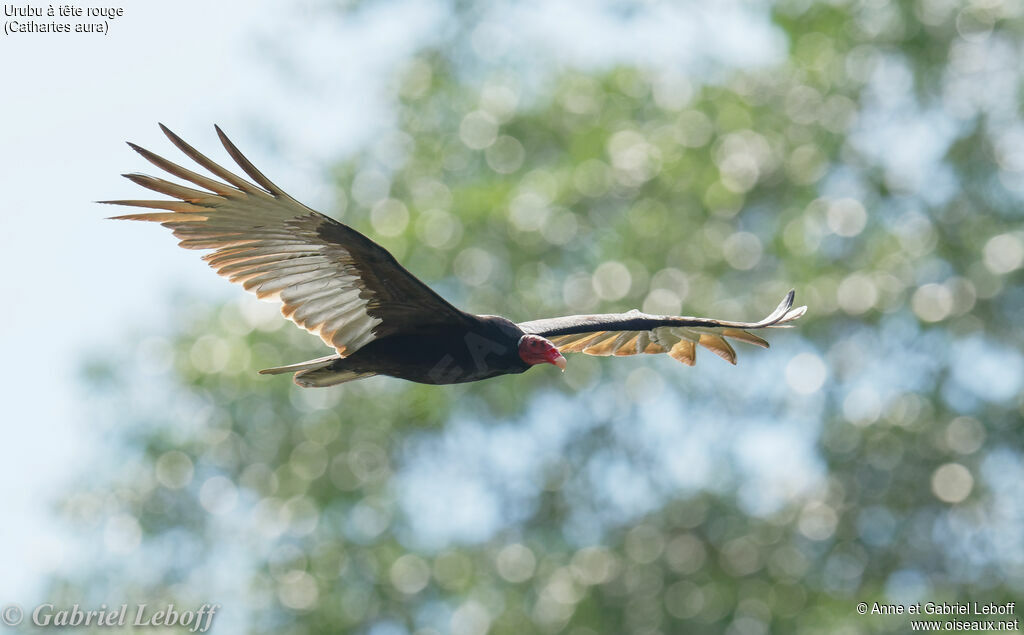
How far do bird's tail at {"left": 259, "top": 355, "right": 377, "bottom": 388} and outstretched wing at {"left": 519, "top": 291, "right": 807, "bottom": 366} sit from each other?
33.1 inches

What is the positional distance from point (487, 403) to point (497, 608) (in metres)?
2.18

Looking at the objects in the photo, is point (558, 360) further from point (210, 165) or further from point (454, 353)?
point (210, 165)

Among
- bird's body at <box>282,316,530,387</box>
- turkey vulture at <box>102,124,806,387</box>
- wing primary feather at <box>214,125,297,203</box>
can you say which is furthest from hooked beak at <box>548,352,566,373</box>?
wing primary feather at <box>214,125,297,203</box>

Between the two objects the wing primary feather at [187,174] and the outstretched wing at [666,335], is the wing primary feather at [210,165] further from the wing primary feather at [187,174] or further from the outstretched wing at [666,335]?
the outstretched wing at [666,335]

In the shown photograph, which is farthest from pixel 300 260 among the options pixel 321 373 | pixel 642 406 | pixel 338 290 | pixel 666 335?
pixel 642 406

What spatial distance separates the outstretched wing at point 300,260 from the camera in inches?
159

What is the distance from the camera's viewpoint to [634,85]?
46.4 ft

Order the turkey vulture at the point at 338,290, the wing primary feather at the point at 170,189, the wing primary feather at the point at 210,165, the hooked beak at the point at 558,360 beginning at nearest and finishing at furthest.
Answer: the wing primary feather at the point at 210,165
the wing primary feather at the point at 170,189
the turkey vulture at the point at 338,290
the hooked beak at the point at 558,360

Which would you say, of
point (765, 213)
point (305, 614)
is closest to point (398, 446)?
point (305, 614)

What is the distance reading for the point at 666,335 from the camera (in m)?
5.57

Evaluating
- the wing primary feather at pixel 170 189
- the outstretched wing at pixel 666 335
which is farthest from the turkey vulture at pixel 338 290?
the outstretched wing at pixel 666 335

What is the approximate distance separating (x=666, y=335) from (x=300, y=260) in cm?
200

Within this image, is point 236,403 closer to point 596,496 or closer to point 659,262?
point 596,496

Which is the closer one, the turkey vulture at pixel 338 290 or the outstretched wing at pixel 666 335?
the turkey vulture at pixel 338 290
